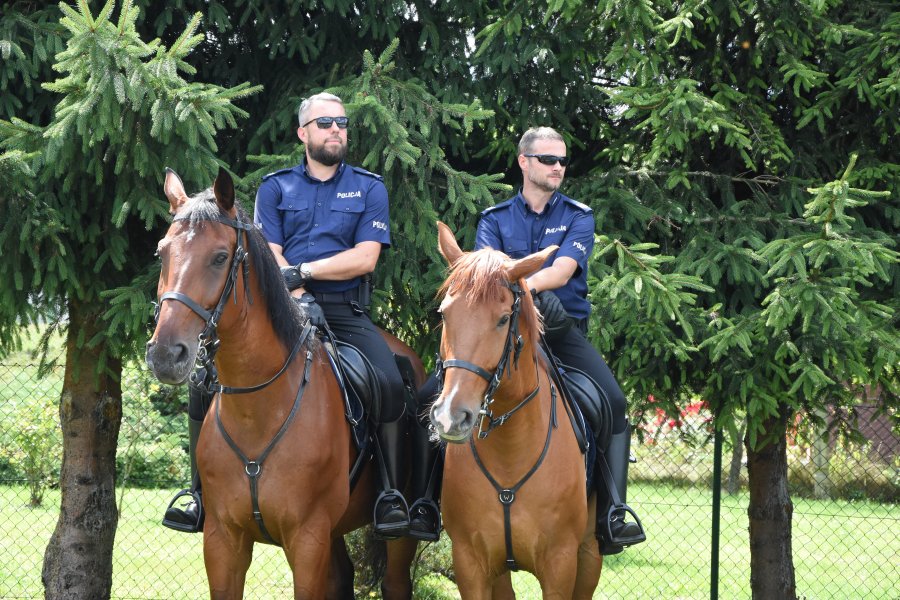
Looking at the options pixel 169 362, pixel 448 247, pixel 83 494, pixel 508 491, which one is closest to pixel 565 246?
pixel 448 247

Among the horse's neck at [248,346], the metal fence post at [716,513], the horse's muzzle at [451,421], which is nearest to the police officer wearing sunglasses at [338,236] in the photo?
the horse's neck at [248,346]

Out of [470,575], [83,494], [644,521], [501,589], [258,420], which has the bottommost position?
[644,521]

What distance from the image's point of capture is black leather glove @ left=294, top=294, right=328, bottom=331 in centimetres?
481

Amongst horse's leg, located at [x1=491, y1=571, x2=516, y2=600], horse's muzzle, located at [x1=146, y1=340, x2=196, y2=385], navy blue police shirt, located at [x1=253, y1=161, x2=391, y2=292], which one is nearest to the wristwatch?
navy blue police shirt, located at [x1=253, y1=161, x2=391, y2=292]

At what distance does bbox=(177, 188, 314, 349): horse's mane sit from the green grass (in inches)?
176

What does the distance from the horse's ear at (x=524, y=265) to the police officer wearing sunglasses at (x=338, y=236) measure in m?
1.30

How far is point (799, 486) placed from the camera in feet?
41.7

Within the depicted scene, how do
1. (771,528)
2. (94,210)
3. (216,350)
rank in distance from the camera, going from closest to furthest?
1. (216,350)
2. (94,210)
3. (771,528)

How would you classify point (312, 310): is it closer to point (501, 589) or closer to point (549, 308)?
point (549, 308)

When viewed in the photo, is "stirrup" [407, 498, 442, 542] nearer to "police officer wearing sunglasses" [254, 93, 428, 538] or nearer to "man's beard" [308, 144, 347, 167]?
"police officer wearing sunglasses" [254, 93, 428, 538]

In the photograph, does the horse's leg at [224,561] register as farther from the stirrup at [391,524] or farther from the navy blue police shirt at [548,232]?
the navy blue police shirt at [548,232]

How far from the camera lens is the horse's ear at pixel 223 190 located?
3947 mm

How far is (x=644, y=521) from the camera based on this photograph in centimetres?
1269

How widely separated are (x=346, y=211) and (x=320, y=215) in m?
0.14
